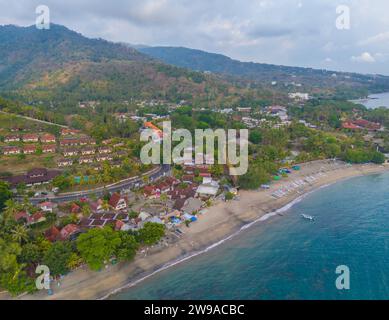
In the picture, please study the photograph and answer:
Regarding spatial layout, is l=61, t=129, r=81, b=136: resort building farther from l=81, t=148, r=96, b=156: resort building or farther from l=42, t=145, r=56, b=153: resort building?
l=81, t=148, r=96, b=156: resort building

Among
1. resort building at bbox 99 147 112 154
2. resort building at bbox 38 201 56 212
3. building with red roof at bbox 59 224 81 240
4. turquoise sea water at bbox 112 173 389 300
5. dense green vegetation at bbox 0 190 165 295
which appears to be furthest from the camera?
resort building at bbox 99 147 112 154

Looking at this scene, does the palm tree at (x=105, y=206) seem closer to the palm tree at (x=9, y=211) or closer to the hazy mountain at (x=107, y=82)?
the palm tree at (x=9, y=211)

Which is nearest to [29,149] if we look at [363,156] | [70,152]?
[70,152]

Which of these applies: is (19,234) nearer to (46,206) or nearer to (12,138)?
(46,206)

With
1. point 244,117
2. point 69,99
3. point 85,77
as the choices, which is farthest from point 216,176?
point 85,77

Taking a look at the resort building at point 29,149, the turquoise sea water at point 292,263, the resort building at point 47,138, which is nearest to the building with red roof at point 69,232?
the turquoise sea water at point 292,263

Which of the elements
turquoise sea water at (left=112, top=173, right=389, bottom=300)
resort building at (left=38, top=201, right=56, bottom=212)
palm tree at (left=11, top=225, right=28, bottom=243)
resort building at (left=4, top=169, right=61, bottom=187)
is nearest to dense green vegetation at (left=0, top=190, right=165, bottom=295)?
palm tree at (left=11, top=225, right=28, bottom=243)

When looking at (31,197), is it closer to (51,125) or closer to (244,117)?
(51,125)
